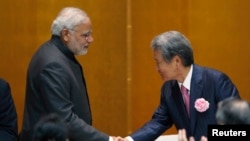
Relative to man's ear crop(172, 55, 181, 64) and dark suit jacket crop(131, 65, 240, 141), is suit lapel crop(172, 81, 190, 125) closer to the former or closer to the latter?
dark suit jacket crop(131, 65, 240, 141)

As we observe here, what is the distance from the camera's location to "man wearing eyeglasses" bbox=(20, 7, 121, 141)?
429cm

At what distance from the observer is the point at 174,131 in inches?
246

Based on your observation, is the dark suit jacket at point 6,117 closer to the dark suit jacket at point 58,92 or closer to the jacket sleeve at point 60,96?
the dark suit jacket at point 58,92

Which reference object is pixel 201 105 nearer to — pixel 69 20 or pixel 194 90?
pixel 194 90

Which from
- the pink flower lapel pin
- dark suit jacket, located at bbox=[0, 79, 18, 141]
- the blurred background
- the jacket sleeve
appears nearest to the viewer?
the jacket sleeve

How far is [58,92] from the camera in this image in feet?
14.1

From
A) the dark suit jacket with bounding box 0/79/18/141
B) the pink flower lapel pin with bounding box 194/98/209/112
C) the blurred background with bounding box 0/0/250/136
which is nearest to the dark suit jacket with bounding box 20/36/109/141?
the dark suit jacket with bounding box 0/79/18/141

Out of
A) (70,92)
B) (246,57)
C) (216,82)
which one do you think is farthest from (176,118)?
(246,57)

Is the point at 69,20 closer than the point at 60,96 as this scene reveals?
No

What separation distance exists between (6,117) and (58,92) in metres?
0.61

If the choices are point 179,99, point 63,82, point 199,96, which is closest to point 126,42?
point 179,99

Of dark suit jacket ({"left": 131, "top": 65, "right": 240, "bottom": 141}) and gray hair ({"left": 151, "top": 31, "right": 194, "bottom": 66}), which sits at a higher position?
gray hair ({"left": 151, "top": 31, "right": 194, "bottom": 66})

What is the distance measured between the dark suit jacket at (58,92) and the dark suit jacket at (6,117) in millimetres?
185

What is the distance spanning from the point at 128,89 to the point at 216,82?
5.22 feet
